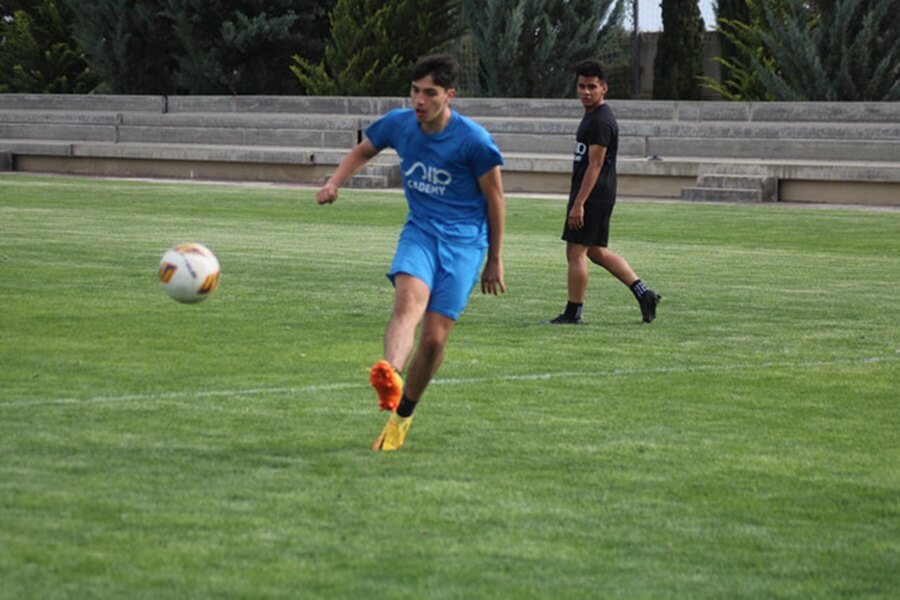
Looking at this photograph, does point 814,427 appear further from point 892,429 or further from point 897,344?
point 897,344

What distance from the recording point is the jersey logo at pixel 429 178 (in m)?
8.34

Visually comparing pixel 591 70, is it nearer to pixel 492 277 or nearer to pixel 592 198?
pixel 592 198

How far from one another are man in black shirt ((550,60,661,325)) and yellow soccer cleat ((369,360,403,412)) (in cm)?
529

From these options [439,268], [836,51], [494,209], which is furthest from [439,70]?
[836,51]

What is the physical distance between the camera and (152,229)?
68.2 ft

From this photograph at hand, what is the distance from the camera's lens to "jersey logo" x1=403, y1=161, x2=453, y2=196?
27.3ft

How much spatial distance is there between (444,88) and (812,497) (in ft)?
8.58

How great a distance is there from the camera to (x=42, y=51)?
1668 inches

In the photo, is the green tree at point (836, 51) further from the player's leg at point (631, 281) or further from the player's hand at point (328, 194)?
the player's hand at point (328, 194)

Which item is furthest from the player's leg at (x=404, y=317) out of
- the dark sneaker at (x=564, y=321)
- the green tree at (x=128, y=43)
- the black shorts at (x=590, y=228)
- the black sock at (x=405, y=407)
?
the green tree at (x=128, y=43)

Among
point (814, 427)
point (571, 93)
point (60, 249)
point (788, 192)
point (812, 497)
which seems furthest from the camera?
point (571, 93)

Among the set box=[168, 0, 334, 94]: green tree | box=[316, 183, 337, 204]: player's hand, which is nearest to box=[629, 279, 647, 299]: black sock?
box=[316, 183, 337, 204]: player's hand

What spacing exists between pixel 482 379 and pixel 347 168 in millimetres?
1757

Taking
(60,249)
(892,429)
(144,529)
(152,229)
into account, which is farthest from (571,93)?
(144,529)
